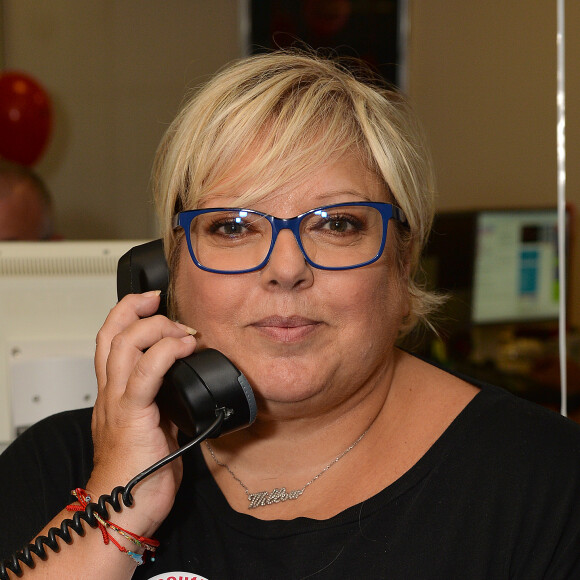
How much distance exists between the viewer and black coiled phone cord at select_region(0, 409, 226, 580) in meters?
0.96

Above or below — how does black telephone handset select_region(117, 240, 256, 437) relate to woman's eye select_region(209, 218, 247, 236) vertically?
below

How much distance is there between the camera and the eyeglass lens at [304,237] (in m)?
1.01

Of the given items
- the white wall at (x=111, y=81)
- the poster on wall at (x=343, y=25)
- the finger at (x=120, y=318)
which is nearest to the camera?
the finger at (x=120, y=318)

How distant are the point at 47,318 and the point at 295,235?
1.63 feet

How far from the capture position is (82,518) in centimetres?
98

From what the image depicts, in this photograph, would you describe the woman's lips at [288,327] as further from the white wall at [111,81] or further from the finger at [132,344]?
the white wall at [111,81]

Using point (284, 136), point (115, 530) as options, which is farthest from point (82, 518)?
point (284, 136)

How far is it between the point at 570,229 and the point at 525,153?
0.54 m

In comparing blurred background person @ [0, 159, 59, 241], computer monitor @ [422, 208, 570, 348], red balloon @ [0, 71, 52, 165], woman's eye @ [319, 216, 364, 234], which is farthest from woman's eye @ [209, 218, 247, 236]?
red balloon @ [0, 71, 52, 165]

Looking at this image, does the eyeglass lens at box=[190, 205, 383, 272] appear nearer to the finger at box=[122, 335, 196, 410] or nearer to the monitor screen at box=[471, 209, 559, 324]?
the finger at box=[122, 335, 196, 410]

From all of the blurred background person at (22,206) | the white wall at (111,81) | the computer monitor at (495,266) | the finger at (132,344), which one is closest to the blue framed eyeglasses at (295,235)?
the finger at (132,344)

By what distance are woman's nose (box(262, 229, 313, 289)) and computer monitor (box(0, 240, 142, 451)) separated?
366mm

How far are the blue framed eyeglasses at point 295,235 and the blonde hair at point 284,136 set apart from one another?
0.04 m

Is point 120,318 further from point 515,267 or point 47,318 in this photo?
point 515,267
